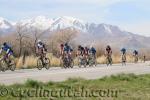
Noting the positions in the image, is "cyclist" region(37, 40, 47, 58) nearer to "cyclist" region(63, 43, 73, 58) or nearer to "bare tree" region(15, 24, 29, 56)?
"cyclist" region(63, 43, 73, 58)

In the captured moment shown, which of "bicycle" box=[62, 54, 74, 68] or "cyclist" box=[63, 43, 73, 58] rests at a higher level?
"cyclist" box=[63, 43, 73, 58]

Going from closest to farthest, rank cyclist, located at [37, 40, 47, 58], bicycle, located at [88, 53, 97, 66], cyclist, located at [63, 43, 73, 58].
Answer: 1. cyclist, located at [37, 40, 47, 58]
2. cyclist, located at [63, 43, 73, 58]
3. bicycle, located at [88, 53, 97, 66]

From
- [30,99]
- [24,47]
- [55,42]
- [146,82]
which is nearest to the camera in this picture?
[30,99]

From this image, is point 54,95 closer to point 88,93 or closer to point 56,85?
point 88,93

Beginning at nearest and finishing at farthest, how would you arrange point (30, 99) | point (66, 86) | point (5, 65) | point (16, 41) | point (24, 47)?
1. point (30, 99)
2. point (66, 86)
3. point (5, 65)
4. point (24, 47)
5. point (16, 41)

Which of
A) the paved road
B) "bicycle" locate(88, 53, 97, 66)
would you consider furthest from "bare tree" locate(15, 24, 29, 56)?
the paved road

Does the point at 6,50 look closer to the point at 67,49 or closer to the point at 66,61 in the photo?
the point at 67,49

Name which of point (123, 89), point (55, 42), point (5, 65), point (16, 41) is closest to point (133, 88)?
point (123, 89)

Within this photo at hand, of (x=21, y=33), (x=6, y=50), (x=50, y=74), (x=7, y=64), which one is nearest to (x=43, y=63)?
(x=7, y=64)

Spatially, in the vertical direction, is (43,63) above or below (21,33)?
below

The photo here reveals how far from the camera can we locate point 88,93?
555 inches

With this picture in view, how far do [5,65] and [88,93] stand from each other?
659 inches

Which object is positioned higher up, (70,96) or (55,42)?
(55,42)

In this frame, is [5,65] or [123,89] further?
[5,65]
